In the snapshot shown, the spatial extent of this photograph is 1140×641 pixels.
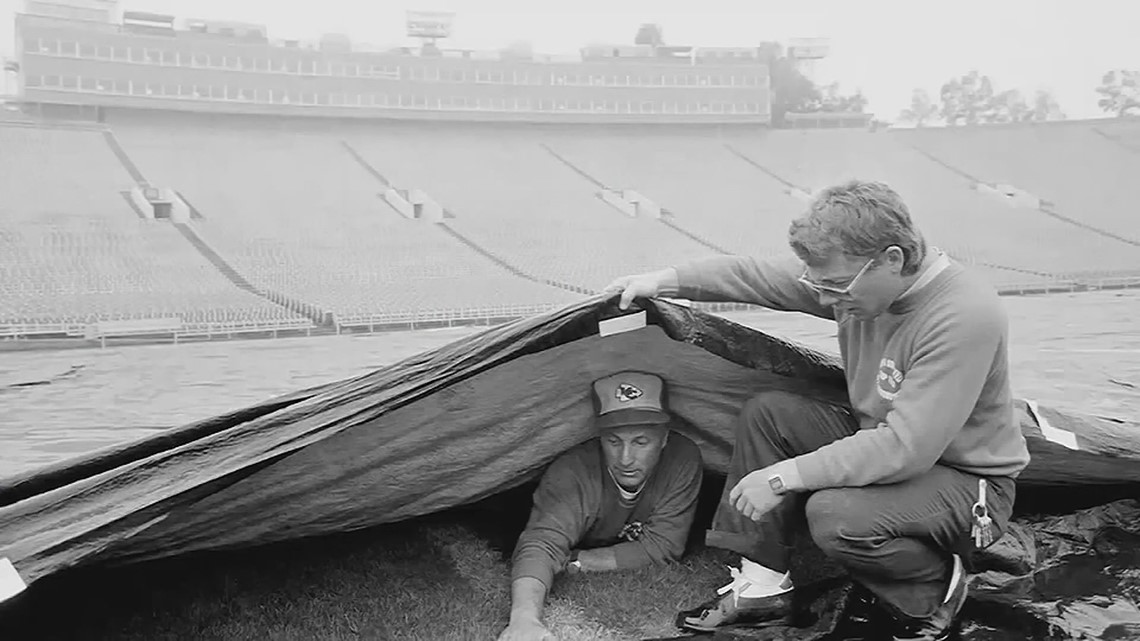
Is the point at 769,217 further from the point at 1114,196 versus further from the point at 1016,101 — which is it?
the point at 1016,101

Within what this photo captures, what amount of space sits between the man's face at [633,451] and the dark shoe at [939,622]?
59cm

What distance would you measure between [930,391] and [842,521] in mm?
270

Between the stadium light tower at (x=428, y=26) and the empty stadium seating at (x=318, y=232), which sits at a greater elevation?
the stadium light tower at (x=428, y=26)

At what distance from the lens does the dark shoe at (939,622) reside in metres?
1.86

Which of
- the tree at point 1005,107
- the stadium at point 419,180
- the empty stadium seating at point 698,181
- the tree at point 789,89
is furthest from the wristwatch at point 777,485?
the tree at point 1005,107

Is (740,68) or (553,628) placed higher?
(740,68)

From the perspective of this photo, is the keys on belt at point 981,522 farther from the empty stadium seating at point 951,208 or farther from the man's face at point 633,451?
the empty stadium seating at point 951,208

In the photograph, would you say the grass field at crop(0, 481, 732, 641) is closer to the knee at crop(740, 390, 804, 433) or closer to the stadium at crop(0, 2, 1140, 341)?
the knee at crop(740, 390, 804, 433)

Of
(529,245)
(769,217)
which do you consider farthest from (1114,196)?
(529,245)

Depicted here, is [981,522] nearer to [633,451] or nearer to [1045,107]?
[633,451]

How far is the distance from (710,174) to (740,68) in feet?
12.0

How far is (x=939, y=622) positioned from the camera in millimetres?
1877

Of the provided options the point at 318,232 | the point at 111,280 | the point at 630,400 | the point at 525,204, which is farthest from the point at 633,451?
the point at 525,204

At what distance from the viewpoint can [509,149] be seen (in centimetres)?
2147
